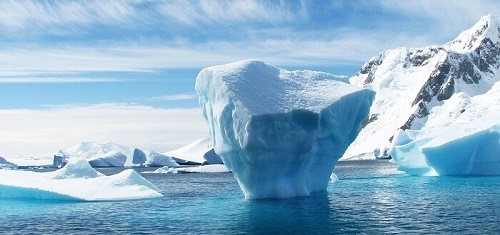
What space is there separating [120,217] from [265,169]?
7.00 meters

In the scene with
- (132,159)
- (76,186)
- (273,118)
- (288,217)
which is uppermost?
(132,159)

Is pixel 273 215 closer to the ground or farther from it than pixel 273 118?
closer to the ground

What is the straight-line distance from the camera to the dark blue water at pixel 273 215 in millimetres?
19844

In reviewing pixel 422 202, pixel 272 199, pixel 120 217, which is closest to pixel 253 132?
pixel 272 199

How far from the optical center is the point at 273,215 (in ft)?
75.7

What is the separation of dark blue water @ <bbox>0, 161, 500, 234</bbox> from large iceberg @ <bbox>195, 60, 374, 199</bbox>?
1352 mm

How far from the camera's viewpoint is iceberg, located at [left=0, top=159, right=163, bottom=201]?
3105 cm

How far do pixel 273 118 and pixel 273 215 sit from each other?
4.88m

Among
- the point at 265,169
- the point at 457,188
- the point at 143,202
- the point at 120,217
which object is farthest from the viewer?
the point at 457,188

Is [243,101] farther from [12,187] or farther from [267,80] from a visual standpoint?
[12,187]

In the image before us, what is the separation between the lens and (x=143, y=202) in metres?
30.2

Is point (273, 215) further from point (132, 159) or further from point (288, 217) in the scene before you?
point (132, 159)

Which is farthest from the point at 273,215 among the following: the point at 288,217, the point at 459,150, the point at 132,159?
the point at 132,159

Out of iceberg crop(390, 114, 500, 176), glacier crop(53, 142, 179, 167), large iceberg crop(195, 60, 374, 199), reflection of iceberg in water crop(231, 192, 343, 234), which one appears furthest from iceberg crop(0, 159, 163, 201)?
glacier crop(53, 142, 179, 167)
